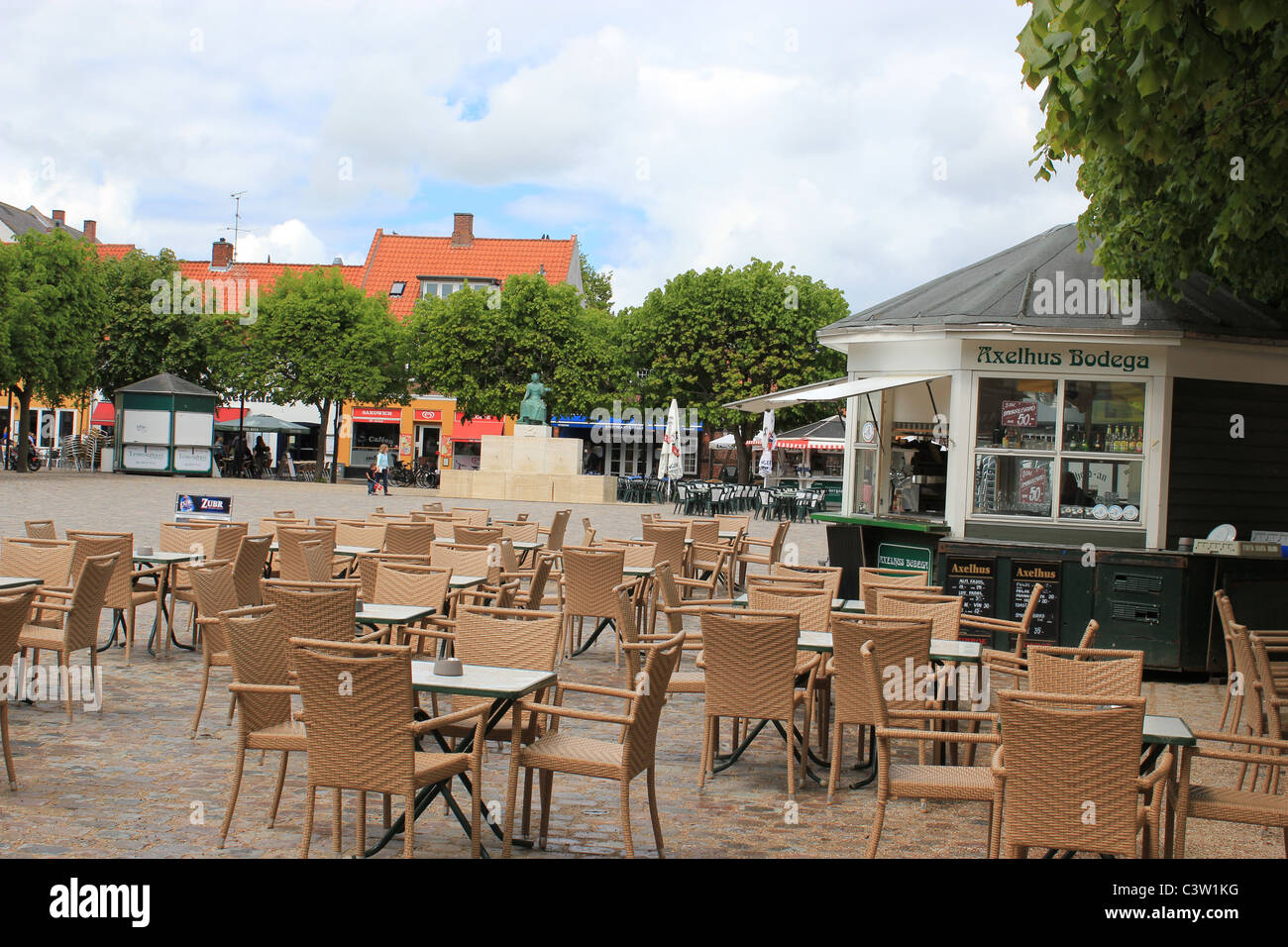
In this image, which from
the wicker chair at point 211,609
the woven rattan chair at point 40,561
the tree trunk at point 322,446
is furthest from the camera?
the tree trunk at point 322,446

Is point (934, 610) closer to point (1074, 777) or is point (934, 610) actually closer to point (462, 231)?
point (1074, 777)

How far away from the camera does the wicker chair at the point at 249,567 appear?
945cm

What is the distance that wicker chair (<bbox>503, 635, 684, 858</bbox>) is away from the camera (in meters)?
5.11

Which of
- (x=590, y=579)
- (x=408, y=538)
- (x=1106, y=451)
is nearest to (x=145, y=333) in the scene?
(x=408, y=538)

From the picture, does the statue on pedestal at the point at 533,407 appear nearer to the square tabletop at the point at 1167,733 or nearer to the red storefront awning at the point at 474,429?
the red storefront awning at the point at 474,429

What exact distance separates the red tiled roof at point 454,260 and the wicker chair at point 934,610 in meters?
53.1

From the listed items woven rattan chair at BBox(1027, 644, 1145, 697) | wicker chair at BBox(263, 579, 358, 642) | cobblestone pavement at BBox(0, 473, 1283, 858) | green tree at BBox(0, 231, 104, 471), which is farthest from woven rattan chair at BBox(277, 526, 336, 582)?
green tree at BBox(0, 231, 104, 471)

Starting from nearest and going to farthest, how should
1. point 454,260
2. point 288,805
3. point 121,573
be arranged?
point 288,805
point 121,573
point 454,260

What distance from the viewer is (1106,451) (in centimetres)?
1180

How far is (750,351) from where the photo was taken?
141ft

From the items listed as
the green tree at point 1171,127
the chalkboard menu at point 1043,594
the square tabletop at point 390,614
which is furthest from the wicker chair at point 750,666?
the chalkboard menu at point 1043,594

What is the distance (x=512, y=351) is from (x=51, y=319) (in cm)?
1479
